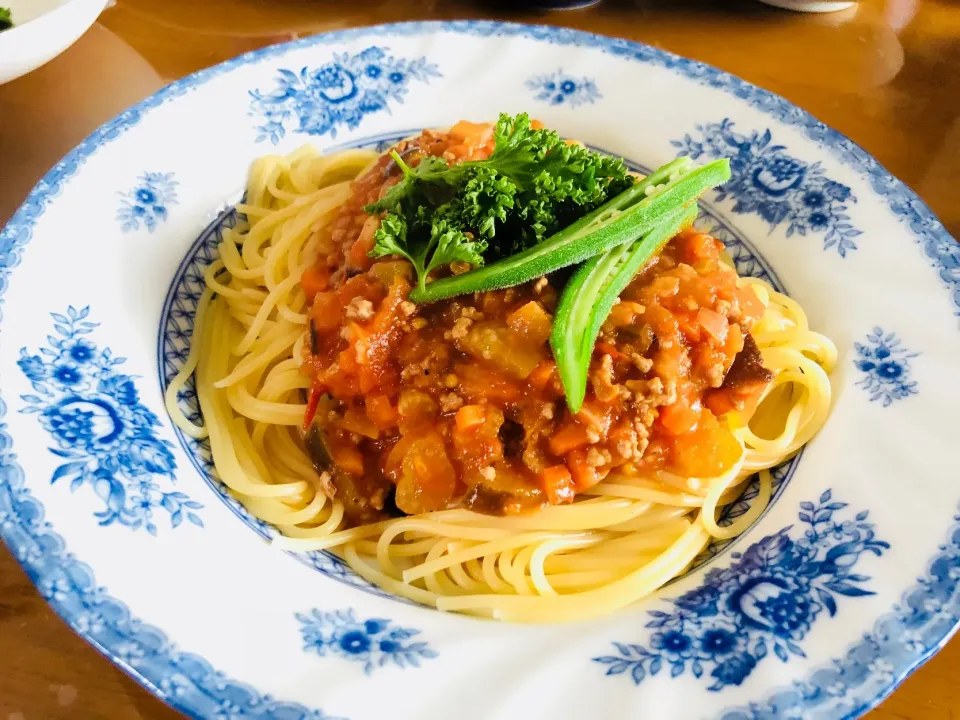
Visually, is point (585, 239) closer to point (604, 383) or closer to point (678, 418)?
point (604, 383)

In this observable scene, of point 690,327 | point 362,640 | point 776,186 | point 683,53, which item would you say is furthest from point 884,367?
point 683,53

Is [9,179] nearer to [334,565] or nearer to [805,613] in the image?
[334,565]

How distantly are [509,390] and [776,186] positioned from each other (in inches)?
79.3

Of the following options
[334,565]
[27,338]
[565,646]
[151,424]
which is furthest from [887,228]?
[27,338]

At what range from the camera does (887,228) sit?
359 centimetres

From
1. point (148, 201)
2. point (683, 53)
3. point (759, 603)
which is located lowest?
point (759, 603)

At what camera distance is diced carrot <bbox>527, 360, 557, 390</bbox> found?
2.93 meters

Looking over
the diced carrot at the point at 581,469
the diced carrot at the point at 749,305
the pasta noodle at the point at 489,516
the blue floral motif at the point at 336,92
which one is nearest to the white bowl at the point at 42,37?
the blue floral motif at the point at 336,92

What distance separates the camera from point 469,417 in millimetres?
2914

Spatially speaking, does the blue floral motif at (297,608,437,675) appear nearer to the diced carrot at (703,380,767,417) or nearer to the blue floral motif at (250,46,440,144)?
the diced carrot at (703,380,767,417)

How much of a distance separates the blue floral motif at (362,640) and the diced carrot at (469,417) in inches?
29.8

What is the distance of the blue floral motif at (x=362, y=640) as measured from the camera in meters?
2.39

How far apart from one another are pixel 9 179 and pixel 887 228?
15.1 ft

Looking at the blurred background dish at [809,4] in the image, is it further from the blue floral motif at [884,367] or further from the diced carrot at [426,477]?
the diced carrot at [426,477]
